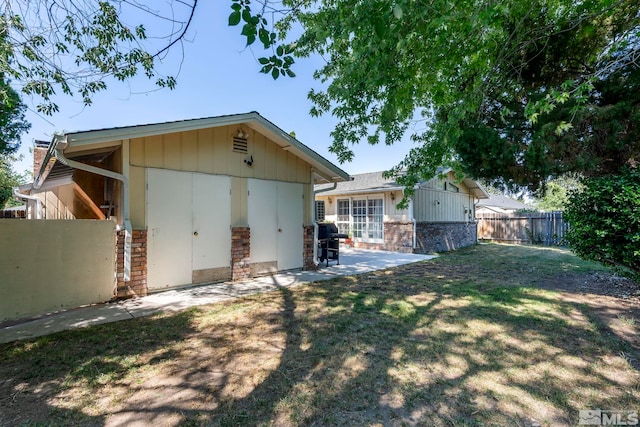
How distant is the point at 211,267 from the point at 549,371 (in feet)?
19.1

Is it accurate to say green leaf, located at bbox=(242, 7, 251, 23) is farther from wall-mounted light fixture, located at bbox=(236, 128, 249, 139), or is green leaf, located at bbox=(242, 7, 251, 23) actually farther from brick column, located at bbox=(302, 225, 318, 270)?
brick column, located at bbox=(302, 225, 318, 270)

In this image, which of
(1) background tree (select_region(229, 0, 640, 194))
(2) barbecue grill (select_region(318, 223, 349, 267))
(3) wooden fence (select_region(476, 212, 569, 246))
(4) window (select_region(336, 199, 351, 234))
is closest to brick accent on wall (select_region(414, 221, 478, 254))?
(3) wooden fence (select_region(476, 212, 569, 246))

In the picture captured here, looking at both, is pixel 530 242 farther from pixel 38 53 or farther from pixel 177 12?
pixel 38 53

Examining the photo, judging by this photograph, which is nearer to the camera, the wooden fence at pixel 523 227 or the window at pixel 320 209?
the wooden fence at pixel 523 227

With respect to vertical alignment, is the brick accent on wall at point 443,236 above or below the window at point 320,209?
below

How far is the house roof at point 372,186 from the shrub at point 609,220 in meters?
6.47

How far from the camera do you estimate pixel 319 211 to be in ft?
49.1

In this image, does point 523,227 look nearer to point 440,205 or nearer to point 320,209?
point 440,205

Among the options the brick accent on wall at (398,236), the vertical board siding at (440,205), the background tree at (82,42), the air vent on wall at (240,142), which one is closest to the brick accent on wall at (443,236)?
the vertical board siding at (440,205)

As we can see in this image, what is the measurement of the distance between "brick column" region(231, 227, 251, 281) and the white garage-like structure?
23mm

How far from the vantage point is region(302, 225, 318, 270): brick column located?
7.90m

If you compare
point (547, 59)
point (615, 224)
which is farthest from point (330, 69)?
point (615, 224)

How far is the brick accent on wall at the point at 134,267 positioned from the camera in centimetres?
505

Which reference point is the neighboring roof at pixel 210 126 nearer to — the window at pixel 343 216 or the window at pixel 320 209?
the window at pixel 343 216
